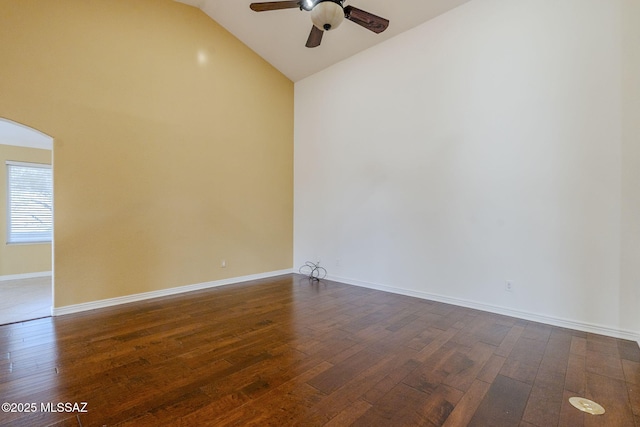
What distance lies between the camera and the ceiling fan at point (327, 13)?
2527mm

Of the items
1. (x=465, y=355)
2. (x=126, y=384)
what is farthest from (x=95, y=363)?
(x=465, y=355)

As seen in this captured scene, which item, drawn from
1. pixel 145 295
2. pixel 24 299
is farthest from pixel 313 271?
pixel 24 299

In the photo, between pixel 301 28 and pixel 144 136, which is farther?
pixel 301 28

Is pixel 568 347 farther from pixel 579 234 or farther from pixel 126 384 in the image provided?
pixel 126 384

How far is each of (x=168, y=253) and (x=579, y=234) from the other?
5.05 m

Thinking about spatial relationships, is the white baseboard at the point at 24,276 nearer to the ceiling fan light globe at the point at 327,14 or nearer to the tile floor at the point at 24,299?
the tile floor at the point at 24,299

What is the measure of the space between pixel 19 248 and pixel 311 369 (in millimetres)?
6680

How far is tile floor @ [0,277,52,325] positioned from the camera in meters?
3.43

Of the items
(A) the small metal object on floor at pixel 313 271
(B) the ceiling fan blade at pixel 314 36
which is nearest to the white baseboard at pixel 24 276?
(A) the small metal object on floor at pixel 313 271

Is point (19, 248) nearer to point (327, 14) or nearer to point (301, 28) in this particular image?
Answer: point (301, 28)

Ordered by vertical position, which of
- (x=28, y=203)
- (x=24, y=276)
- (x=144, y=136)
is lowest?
(x=24, y=276)

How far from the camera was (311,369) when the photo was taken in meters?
2.20

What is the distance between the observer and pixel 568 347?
104 inches

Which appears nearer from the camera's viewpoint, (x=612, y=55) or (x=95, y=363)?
(x=95, y=363)
